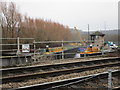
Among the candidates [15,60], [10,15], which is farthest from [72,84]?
[10,15]

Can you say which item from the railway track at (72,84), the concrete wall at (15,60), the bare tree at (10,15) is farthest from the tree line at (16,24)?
the railway track at (72,84)

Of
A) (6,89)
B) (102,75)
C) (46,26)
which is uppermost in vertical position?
(46,26)

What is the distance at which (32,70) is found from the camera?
607cm

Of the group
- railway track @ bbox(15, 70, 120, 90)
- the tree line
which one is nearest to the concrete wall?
railway track @ bbox(15, 70, 120, 90)

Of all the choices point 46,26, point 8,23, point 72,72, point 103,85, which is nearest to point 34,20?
point 46,26

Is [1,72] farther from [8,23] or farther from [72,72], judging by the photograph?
[8,23]

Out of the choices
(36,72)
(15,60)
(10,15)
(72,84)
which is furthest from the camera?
(10,15)

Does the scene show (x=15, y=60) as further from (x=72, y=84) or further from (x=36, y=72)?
(x=72, y=84)

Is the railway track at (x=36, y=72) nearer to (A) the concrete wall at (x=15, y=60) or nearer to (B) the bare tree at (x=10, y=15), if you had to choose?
(A) the concrete wall at (x=15, y=60)

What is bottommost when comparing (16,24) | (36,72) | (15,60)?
(36,72)

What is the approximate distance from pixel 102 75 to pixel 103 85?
18.1 inches

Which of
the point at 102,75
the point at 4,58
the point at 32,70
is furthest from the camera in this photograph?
the point at 4,58

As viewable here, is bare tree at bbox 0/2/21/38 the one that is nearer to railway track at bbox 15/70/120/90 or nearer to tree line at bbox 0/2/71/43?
tree line at bbox 0/2/71/43

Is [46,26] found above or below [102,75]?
above
